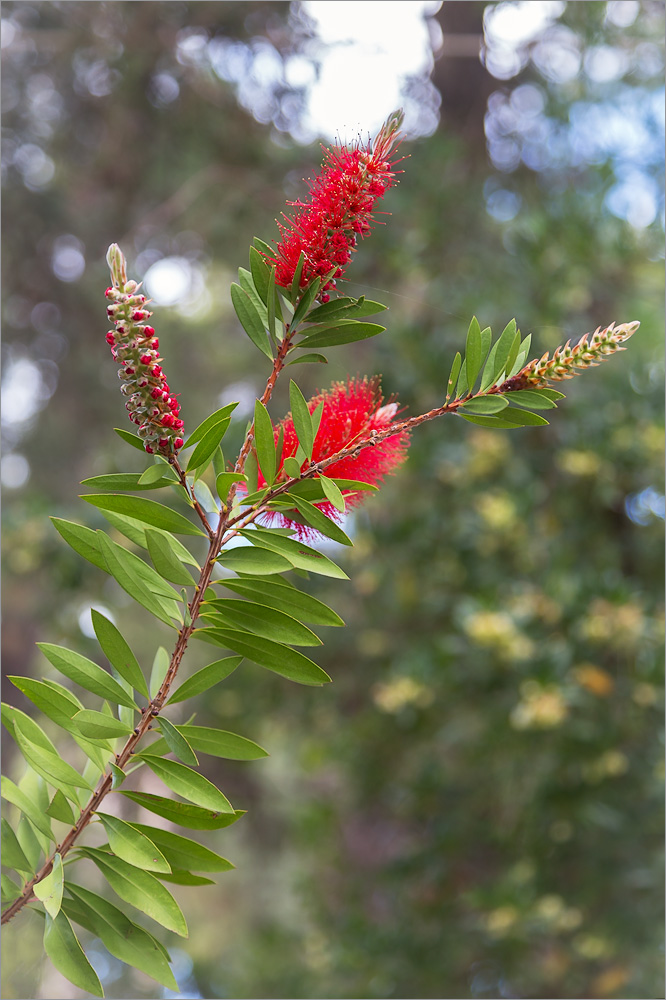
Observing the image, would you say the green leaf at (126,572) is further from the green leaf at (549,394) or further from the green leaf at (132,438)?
the green leaf at (549,394)

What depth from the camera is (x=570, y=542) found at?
146cm

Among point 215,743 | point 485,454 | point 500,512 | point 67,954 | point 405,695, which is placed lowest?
point 67,954

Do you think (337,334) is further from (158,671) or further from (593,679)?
(593,679)

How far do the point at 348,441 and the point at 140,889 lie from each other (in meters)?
0.24

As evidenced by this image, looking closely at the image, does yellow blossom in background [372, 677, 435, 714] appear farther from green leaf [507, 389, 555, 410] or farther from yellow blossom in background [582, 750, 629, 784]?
green leaf [507, 389, 555, 410]

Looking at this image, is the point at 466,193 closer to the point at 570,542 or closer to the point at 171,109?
the point at 171,109

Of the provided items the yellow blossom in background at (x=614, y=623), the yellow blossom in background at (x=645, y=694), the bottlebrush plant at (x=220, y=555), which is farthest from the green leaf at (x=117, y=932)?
the yellow blossom in background at (x=645, y=694)

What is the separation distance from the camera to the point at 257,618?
378 mm

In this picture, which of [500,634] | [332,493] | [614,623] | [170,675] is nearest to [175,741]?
[170,675]

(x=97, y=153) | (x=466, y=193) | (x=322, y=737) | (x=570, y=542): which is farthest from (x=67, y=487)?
(x=570, y=542)

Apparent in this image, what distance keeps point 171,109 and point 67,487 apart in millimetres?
1188

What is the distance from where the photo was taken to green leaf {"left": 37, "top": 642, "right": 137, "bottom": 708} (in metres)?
0.38

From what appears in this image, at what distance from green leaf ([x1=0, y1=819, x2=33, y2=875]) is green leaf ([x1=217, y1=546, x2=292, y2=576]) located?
0.18m

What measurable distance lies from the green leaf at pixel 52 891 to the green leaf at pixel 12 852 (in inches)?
2.9
